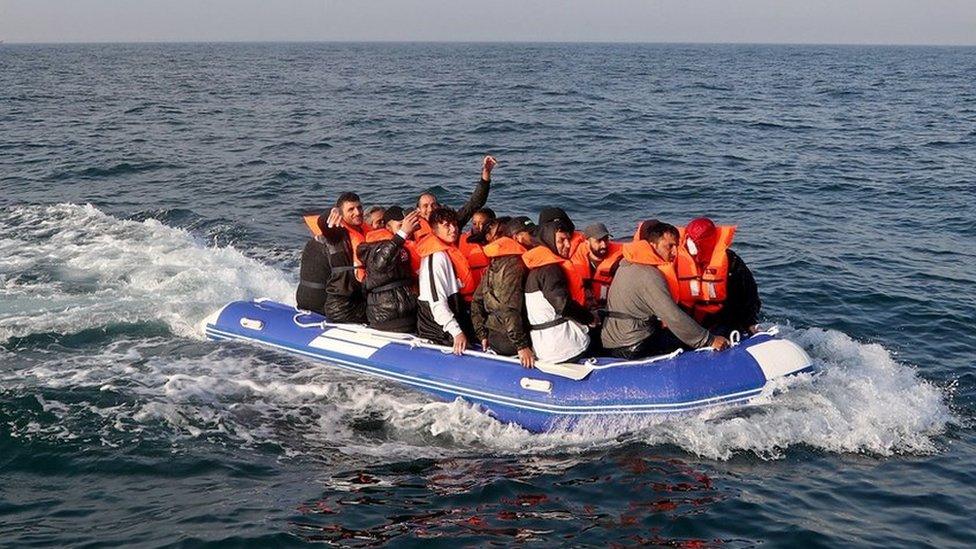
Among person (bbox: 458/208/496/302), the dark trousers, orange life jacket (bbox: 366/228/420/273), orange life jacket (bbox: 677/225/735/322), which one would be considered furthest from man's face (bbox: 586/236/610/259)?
orange life jacket (bbox: 366/228/420/273)

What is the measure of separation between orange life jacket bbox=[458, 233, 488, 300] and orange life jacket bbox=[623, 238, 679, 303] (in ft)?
4.85

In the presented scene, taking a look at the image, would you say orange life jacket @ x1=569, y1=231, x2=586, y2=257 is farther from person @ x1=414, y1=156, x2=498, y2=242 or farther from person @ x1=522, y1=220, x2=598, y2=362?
person @ x1=414, y1=156, x2=498, y2=242

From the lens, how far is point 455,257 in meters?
8.43

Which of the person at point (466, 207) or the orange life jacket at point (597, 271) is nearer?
→ the orange life jacket at point (597, 271)

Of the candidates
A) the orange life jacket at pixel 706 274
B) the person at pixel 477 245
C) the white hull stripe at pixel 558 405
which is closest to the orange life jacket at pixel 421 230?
the person at pixel 477 245

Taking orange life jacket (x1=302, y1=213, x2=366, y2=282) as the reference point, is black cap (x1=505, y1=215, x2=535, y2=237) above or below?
above

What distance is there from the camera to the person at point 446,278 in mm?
8023

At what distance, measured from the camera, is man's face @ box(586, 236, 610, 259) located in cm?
811

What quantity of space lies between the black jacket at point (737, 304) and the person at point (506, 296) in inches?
68.6

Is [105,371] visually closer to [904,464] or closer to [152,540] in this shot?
[152,540]

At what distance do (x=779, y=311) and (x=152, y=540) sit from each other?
312 inches

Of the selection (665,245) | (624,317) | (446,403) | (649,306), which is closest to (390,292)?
(446,403)

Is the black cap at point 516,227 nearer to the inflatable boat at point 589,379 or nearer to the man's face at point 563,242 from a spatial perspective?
the man's face at point 563,242

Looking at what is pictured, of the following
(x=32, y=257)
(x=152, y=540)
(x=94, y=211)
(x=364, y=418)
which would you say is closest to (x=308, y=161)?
(x=94, y=211)
